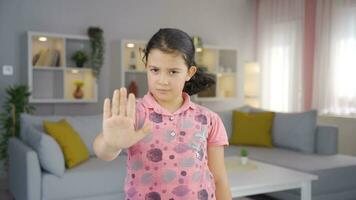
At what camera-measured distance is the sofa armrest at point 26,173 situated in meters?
2.63

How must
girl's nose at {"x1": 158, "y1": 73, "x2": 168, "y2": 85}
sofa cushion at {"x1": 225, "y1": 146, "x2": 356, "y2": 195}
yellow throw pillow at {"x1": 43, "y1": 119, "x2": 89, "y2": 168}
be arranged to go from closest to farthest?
girl's nose at {"x1": 158, "y1": 73, "x2": 168, "y2": 85}
yellow throw pillow at {"x1": 43, "y1": 119, "x2": 89, "y2": 168}
sofa cushion at {"x1": 225, "y1": 146, "x2": 356, "y2": 195}

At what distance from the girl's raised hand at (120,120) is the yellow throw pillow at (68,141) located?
7.35 feet

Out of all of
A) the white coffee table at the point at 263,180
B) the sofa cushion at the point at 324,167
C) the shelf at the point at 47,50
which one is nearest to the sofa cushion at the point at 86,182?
the white coffee table at the point at 263,180

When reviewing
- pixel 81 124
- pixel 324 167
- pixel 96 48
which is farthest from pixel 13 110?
pixel 324 167

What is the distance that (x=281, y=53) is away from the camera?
19.0ft

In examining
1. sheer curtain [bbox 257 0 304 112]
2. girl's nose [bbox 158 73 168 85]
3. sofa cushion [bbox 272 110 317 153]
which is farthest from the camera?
sheer curtain [bbox 257 0 304 112]

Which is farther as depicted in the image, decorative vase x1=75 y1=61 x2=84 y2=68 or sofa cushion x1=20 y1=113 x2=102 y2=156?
decorative vase x1=75 y1=61 x2=84 y2=68

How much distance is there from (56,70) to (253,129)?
2489 millimetres

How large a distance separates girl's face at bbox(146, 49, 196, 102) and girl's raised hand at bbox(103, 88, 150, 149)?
14cm

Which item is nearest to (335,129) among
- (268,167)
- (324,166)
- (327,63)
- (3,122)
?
(324,166)

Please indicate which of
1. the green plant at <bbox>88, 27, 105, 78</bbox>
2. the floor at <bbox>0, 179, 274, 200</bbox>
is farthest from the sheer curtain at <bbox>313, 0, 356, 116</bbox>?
the green plant at <bbox>88, 27, 105, 78</bbox>

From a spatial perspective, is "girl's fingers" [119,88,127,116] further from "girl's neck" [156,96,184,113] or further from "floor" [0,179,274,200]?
"floor" [0,179,274,200]

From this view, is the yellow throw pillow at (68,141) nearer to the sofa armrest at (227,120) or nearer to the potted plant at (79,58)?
the potted plant at (79,58)

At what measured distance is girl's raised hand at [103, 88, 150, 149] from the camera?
2.65 feet
